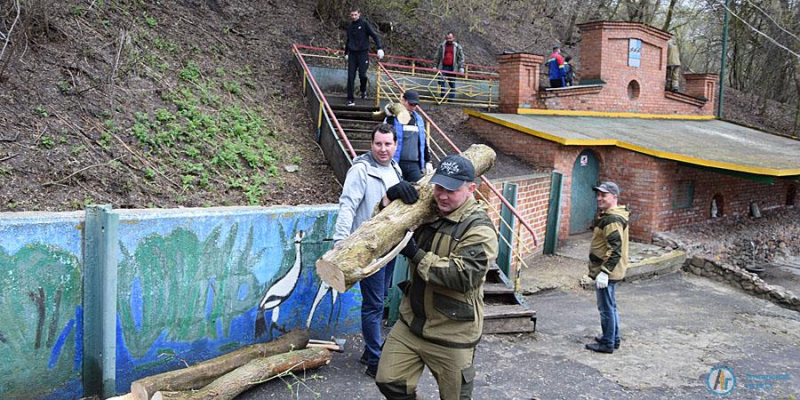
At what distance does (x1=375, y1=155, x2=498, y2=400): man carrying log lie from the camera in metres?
3.45

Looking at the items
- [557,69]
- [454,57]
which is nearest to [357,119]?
[454,57]

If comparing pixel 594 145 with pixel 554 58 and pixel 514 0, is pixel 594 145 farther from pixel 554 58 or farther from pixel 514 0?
pixel 514 0

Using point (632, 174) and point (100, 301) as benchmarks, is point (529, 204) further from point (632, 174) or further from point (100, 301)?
point (100, 301)

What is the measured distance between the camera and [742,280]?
1027 cm

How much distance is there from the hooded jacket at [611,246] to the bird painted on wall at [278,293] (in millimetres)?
3153

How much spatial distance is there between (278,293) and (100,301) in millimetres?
1499

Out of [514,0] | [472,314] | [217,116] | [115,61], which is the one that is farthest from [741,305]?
[514,0]

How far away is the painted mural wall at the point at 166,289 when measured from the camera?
12.1 ft

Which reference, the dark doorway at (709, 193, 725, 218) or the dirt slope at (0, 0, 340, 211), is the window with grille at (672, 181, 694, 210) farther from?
the dirt slope at (0, 0, 340, 211)

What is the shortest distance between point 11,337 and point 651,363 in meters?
5.65

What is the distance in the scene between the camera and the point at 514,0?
2419 cm

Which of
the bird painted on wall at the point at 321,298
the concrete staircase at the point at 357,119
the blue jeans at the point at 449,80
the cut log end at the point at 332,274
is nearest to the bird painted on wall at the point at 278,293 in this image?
the bird painted on wall at the point at 321,298

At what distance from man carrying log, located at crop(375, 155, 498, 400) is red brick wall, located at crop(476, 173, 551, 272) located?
518cm

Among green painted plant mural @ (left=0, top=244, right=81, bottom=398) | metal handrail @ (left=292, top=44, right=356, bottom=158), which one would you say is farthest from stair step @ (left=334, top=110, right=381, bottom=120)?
green painted plant mural @ (left=0, top=244, right=81, bottom=398)
